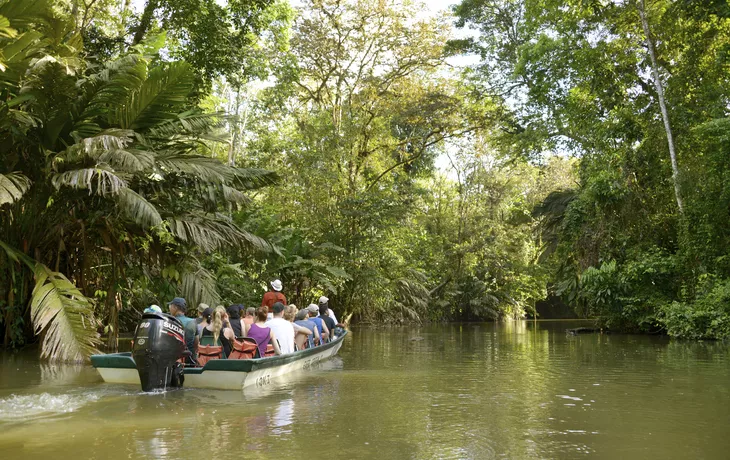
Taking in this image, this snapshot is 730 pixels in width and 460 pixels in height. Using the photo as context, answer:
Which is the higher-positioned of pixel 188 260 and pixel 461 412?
pixel 188 260

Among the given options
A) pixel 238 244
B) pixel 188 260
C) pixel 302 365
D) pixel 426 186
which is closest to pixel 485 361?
pixel 302 365

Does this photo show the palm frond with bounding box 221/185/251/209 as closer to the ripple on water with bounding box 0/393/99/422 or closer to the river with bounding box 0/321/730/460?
the river with bounding box 0/321/730/460

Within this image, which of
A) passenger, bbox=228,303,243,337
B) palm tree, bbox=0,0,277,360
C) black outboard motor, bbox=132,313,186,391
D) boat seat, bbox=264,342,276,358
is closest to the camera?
black outboard motor, bbox=132,313,186,391

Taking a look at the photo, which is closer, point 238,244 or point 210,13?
point 238,244

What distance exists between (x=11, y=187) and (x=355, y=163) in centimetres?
1979

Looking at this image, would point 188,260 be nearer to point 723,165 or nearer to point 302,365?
point 302,365

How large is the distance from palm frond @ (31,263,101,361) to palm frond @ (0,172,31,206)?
155 cm

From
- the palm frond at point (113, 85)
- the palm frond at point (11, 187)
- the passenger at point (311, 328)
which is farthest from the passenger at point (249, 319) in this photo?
the palm frond at point (113, 85)

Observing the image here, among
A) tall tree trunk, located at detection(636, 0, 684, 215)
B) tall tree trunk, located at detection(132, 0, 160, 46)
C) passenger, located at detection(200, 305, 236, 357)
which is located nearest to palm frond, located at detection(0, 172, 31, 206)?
passenger, located at detection(200, 305, 236, 357)

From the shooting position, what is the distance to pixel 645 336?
21219mm

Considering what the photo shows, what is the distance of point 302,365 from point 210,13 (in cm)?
1042

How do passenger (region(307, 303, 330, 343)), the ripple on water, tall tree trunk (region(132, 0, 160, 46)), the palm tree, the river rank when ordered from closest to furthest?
the river, the ripple on water, the palm tree, passenger (region(307, 303, 330, 343)), tall tree trunk (region(132, 0, 160, 46))

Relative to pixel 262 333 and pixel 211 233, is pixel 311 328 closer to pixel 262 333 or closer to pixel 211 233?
pixel 211 233

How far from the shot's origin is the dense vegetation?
12.9 meters
